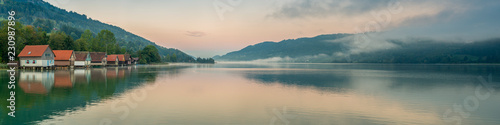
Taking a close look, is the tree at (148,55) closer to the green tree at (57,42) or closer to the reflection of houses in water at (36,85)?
the green tree at (57,42)

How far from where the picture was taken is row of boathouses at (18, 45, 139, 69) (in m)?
72.5

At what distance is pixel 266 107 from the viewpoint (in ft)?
69.8

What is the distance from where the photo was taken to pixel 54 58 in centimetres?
8181

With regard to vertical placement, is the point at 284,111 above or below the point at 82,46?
below

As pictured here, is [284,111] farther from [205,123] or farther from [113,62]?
[113,62]

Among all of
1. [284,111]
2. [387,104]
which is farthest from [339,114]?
[387,104]

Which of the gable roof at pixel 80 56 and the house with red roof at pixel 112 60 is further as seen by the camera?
the house with red roof at pixel 112 60

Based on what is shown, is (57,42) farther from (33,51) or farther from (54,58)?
(33,51)

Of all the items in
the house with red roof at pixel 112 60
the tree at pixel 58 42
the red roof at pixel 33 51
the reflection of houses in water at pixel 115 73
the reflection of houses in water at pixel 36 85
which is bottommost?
the reflection of houses in water at pixel 36 85

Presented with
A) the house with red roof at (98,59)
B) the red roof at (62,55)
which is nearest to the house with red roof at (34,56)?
the red roof at (62,55)

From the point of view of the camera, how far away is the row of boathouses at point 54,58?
72.5 m

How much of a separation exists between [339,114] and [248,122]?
6.92 meters

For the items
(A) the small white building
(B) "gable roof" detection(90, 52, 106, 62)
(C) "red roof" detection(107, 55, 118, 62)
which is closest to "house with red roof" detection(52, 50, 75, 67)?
(A) the small white building

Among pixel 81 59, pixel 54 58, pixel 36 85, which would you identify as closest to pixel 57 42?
pixel 81 59
